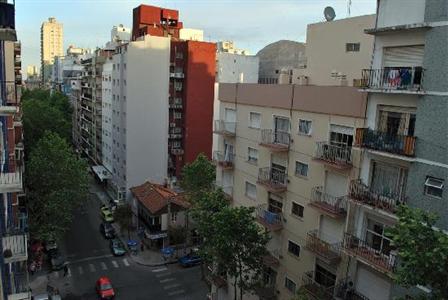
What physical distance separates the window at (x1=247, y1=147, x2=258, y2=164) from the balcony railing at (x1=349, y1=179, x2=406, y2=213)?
30.6 feet

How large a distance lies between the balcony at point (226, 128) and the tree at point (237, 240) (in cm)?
708

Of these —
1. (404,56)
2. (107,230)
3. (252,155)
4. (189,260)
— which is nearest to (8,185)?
(404,56)

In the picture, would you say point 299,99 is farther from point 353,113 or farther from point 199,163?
point 199,163

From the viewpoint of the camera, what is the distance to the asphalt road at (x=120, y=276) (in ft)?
120

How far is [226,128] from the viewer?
1184 inches

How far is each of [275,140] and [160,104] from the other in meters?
33.7

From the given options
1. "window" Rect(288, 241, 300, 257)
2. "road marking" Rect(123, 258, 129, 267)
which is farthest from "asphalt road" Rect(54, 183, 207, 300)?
"window" Rect(288, 241, 300, 257)

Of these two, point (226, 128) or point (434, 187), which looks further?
point (226, 128)

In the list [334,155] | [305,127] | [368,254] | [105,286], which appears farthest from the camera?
[105,286]

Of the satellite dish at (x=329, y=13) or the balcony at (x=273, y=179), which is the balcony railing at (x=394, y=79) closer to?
the balcony at (x=273, y=179)

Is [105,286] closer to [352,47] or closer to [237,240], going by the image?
[237,240]

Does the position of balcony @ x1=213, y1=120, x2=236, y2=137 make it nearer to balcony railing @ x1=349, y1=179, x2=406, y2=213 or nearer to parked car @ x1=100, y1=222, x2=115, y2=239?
balcony railing @ x1=349, y1=179, x2=406, y2=213

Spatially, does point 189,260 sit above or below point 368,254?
below

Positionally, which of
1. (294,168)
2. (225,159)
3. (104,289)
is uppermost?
(294,168)
